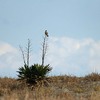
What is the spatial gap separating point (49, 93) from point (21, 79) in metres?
2.95

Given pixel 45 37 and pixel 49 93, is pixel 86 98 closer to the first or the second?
pixel 49 93

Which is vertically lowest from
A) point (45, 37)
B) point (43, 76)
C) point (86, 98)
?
point (86, 98)

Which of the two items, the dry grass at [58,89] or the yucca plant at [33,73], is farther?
the yucca plant at [33,73]

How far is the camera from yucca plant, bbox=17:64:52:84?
19150mm

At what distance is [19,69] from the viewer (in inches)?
778

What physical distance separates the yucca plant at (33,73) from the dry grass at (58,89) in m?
0.34

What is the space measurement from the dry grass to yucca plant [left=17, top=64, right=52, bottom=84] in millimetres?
337

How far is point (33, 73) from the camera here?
19.4m

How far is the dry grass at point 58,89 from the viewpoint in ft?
51.4

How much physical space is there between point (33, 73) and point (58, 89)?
1.73 metres

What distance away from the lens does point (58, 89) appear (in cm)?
1844

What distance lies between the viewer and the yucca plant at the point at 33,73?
1915 centimetres

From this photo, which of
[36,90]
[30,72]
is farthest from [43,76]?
[36,90]

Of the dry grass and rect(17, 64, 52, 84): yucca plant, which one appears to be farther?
rect(17, 64, 52, 84): yucca plant
